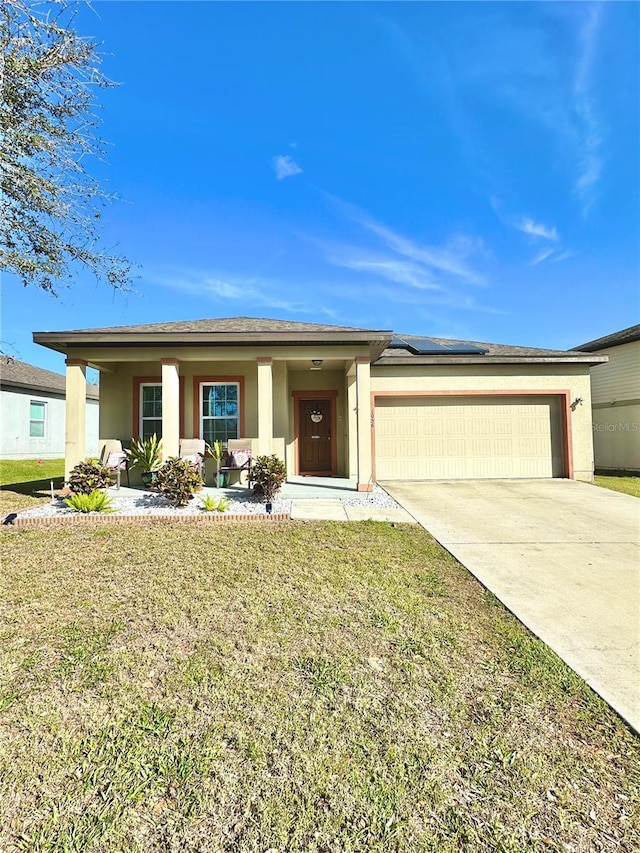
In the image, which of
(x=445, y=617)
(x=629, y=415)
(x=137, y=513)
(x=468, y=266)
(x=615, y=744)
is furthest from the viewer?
(x=468, y=266)

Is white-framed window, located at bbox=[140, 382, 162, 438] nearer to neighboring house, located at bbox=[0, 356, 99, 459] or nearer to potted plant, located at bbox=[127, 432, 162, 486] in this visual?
potted plant, located at bbox=[127, 432, 162, 486]

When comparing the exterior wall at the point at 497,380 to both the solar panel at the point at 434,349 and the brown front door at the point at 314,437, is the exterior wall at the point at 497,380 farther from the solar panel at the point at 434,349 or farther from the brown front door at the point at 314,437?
the brown front door at the point at 314,437

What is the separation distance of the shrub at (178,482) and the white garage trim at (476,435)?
5435 millimetres

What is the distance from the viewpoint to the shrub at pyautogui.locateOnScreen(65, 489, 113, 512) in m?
6.59

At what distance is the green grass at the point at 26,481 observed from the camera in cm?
796

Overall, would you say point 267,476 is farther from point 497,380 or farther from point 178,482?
point 497,380

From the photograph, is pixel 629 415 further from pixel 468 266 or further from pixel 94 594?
pixel 94 594

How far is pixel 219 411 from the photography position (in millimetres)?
10523

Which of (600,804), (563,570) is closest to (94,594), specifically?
(600,804)

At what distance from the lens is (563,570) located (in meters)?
4.41

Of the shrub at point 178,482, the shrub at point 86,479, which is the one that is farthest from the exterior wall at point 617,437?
the shrub at point 86,479

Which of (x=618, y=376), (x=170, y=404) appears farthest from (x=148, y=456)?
(x=618, y=376)

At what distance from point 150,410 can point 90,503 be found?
4497 millimetres

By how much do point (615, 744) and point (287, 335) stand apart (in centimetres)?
762
